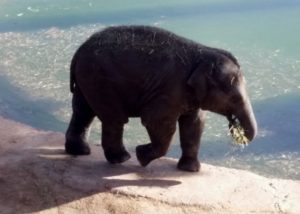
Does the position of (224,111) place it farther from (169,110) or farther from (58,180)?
(58,180)

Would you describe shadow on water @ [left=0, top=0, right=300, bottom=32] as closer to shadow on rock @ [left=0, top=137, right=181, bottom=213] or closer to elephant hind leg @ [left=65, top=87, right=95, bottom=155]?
elephant hind leg @ [left=65, top=87, right=95, bottom=155]

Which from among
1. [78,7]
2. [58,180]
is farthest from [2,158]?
[78,7]

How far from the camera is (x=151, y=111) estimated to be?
536 cm

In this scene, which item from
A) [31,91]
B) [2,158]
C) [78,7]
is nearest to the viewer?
[2,158]

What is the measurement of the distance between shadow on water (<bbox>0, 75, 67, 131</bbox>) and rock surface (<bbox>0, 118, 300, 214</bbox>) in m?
2.34

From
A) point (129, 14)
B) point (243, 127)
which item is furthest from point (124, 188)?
point (129, 14)

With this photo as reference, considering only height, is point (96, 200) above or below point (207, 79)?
below

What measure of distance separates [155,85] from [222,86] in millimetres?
578

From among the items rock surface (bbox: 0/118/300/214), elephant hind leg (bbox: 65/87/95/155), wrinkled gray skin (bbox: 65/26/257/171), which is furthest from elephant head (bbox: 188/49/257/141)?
elephant hind leg (bbox: 65/87/95/155)

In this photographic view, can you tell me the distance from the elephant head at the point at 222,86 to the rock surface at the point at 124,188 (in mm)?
627

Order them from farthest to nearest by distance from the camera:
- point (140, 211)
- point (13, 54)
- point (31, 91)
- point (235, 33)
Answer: point (235, 33) → point (13, 54) → point (31, 91) → point (140, 211)

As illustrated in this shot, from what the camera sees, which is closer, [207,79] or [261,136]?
[207,79]

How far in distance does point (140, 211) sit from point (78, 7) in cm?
1212

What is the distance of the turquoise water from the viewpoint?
7789 millimetres
